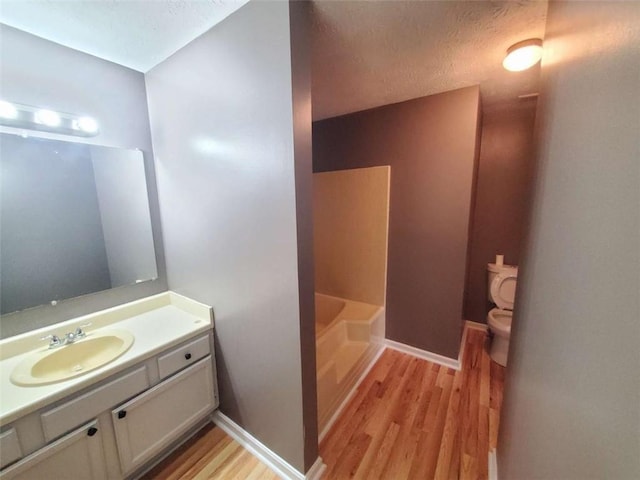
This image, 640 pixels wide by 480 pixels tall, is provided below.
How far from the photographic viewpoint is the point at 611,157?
0.49 meters

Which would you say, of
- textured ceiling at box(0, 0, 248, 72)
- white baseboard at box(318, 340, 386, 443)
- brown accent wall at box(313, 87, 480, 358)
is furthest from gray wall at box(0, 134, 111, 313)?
brown accent wall at box(313, 87, 480, 358)

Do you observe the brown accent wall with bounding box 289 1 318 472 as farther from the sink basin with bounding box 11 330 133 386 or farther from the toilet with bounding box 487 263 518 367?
the toilet with bounding box 487 263 518 367

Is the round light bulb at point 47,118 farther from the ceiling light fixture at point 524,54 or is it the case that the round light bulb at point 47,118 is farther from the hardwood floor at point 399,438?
the ceiling light fixture at point 524,54

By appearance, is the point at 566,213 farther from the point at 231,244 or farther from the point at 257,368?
the point at 257,368

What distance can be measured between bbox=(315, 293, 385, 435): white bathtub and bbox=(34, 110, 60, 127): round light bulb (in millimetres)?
2235

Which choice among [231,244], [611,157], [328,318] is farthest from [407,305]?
[611,157]

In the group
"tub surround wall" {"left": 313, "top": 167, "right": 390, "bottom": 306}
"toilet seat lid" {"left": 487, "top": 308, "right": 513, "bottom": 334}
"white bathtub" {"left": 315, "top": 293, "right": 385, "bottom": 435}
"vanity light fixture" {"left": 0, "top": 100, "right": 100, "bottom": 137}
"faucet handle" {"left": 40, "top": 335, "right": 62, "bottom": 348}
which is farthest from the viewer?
"tub surround wall" {"left": 313, "top": 167, "right": 390, "bottom": 306}

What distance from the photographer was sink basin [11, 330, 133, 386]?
1.13m

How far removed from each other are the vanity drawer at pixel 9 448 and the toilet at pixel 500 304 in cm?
305

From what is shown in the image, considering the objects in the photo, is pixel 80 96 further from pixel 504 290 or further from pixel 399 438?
pixel 504 290

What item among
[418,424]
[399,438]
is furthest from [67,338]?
[418,424]

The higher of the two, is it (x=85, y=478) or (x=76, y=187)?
(x=76, y=187)

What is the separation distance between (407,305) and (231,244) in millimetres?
1778

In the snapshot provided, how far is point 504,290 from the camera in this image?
246cm
